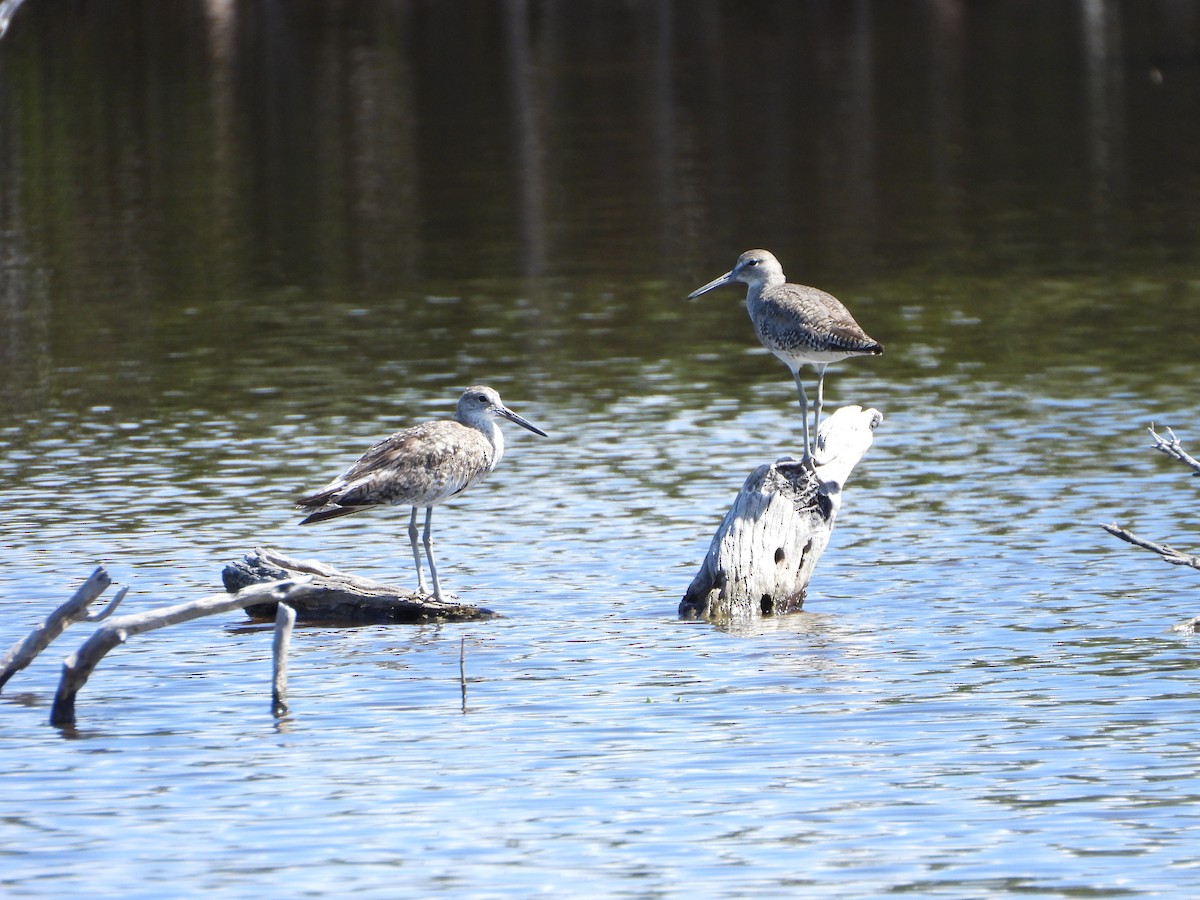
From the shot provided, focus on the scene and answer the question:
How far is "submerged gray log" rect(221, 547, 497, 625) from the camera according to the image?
46.8 ft

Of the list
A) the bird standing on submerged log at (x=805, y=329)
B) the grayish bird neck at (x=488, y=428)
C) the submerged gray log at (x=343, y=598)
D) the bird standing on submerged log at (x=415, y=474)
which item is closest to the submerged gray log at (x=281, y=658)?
the submerged gray log at (x=343, y=598)

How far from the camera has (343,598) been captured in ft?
47.7

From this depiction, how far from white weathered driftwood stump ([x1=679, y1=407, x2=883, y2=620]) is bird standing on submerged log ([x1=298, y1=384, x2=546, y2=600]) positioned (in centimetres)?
174

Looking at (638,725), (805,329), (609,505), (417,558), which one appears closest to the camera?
(638,725)

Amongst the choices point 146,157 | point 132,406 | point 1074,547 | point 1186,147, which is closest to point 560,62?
point 146,157

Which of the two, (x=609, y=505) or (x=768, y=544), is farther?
(x=609, y=505)

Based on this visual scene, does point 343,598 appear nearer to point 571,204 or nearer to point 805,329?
point 805,329

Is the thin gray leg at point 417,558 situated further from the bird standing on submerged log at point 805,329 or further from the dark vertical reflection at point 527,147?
the dark vertical reflection at point 527,147

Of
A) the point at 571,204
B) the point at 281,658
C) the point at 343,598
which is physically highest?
the point at 571,204

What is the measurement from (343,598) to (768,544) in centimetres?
282

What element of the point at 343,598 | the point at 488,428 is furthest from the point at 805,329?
the point at 343,598

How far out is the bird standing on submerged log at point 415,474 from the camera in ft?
48.1

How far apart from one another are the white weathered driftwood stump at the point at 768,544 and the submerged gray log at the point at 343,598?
1.50 metres

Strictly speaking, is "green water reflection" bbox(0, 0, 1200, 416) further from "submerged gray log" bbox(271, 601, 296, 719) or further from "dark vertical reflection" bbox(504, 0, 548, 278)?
"submerged gray log" bbox(271, 601, 296, 719)
